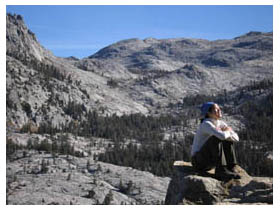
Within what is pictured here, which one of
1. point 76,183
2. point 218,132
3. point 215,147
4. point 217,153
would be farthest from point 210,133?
point 76,183

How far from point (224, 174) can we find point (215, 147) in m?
1.34

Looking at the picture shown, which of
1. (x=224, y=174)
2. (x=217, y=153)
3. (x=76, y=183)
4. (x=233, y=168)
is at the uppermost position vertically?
(x=217, y=153)

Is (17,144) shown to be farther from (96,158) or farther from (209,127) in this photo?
(209,127)

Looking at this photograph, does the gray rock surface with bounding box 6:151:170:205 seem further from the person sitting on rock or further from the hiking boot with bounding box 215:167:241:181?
the hiking boot with bounding box 215:167:241:181

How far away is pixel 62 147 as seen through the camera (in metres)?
161

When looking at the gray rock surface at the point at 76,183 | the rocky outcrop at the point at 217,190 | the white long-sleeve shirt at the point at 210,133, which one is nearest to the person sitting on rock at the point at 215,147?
the white long-sleeve shirt at the point at 210,133

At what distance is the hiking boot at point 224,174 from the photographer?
53.2ft

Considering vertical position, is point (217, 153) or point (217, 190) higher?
point (217, 153)

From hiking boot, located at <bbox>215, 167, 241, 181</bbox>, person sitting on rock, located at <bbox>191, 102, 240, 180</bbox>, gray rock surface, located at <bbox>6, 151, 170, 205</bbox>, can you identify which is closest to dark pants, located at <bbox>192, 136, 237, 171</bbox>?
person sitting on rock, located at <bbox>191, 102, 240, 180</bbox>

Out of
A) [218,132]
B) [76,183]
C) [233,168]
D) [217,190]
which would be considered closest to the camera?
[218,132]

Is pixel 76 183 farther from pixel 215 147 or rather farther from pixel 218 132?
pixel 218 132

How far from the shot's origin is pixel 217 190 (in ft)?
51.8

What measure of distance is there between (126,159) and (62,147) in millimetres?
29342
